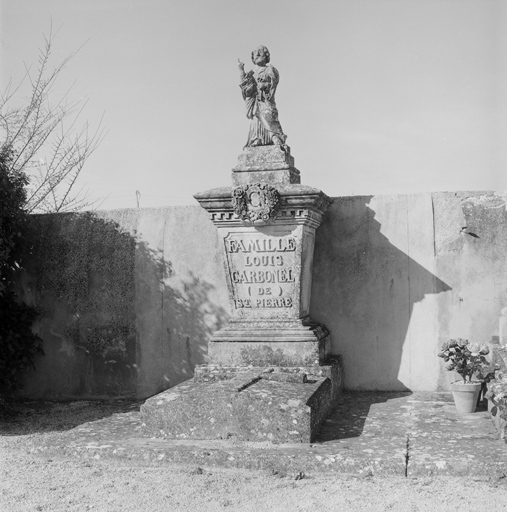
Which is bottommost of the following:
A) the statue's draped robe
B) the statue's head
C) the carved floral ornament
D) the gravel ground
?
the gravel ground

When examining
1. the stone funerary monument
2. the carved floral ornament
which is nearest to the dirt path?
the stone funerary monument

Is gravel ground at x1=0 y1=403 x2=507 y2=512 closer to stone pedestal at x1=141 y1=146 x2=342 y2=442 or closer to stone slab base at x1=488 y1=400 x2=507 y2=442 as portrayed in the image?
stone slab base at x1=488 y1=400 x2=507 y2=442

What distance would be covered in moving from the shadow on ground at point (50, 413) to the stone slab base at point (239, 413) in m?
1.21

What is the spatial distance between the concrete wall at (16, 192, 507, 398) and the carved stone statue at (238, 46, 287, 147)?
1.06 m

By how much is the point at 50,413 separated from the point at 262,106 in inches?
141

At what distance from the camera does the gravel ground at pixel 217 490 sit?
3.89 metres

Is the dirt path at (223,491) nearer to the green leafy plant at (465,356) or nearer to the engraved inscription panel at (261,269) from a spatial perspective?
the green leafy plant at (465,356)

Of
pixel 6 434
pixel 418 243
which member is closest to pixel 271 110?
pixel 418 243

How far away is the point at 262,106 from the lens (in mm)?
6770

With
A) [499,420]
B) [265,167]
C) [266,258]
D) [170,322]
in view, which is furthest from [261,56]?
[499,420]

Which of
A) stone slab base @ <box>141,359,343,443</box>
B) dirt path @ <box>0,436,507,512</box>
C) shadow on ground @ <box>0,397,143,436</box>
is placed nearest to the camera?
dirt path @ <box>0,436,507,512</box>

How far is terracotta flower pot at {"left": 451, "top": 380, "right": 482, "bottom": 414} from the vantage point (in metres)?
5.80

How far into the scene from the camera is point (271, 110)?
676 centimetres

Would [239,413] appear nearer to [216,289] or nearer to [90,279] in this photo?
[216,289]
